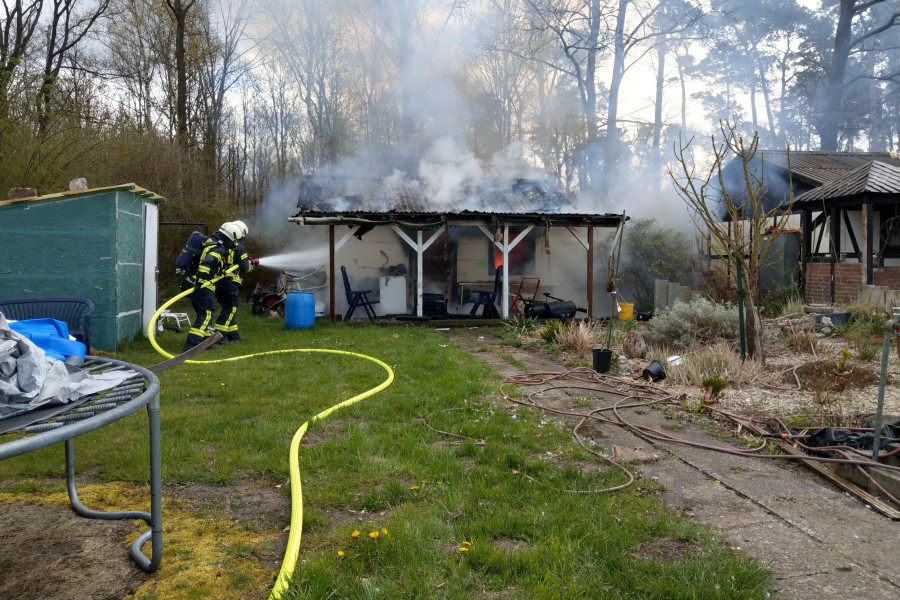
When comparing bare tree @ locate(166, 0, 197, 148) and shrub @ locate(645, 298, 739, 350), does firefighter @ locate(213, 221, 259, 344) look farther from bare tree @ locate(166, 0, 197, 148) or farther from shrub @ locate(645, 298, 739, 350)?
bare tree @ locate(166, 0, 197, 148)

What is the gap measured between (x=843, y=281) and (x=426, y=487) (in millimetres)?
12906

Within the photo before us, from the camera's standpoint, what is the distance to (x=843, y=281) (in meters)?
13.1

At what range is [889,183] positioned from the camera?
12.5m

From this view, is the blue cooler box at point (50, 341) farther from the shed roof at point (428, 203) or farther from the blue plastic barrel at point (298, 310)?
the shed roof at point (428, 203)

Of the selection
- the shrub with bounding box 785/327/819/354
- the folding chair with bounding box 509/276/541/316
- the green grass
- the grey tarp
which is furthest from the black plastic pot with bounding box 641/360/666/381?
the folding chair with bounding box 509/276/541/316

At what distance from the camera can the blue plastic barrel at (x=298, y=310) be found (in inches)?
448

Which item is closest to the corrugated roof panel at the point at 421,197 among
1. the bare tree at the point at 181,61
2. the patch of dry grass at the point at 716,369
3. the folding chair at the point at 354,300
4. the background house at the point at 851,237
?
the folding chair at the point at 354,300

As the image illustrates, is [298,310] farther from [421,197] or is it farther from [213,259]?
[421,197]

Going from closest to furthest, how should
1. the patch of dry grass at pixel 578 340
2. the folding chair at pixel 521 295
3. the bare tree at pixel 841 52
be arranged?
the patch of dry grass at pixel 578 340
the folding chair at pixel 521 295
the bare tree at pixel 841 52

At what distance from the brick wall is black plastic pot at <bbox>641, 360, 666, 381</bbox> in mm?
7946

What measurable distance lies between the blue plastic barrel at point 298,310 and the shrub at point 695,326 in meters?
6.03

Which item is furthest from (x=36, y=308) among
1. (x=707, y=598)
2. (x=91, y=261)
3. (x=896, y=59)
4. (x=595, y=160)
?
(x=896, y=59)

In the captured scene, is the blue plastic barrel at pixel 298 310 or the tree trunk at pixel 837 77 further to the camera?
the tree trunk at pixel 837 77

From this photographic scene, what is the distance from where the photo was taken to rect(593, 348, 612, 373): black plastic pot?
7.25 metres
